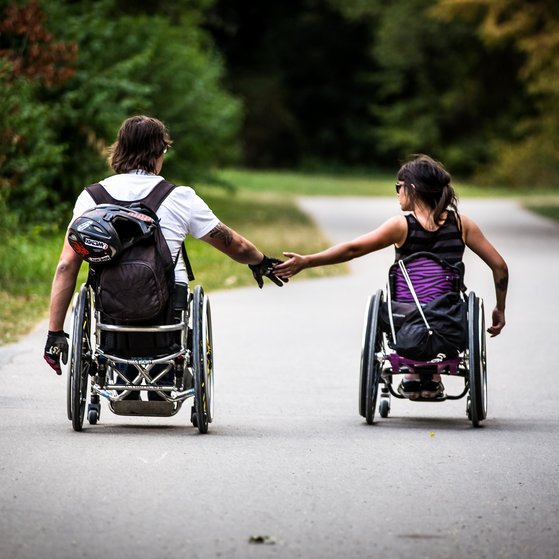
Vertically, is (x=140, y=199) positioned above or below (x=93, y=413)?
above

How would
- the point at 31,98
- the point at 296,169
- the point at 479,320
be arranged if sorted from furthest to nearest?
→ the point at 296,169
the point at 31,98
the point at 479,320

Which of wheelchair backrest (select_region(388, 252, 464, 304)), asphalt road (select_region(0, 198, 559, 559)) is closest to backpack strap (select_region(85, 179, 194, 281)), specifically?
asphalt road (select_region(0, 198, 559, 559))

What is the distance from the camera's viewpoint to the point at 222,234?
22.8 ft

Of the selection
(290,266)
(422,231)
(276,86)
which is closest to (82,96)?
(290,266)

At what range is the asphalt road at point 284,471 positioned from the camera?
4.85m

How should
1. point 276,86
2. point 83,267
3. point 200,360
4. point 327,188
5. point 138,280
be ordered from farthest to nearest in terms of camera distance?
point 276,86, point 327,188, point 83,267, point 200,360, point 138,280

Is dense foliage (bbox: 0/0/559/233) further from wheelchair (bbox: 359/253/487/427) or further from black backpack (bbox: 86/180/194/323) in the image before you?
black backpack (bbox: 86/180/194/323)

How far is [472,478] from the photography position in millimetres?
5988

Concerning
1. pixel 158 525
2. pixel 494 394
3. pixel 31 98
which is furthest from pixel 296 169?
pixel 158 525

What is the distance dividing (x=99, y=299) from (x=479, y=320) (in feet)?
6.39

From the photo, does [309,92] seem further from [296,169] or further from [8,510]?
[8,510]

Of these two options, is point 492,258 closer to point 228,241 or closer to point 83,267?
point 228,241

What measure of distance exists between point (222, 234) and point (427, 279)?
3.72 ft

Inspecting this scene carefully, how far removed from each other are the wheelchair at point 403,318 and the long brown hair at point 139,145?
1.36 m
